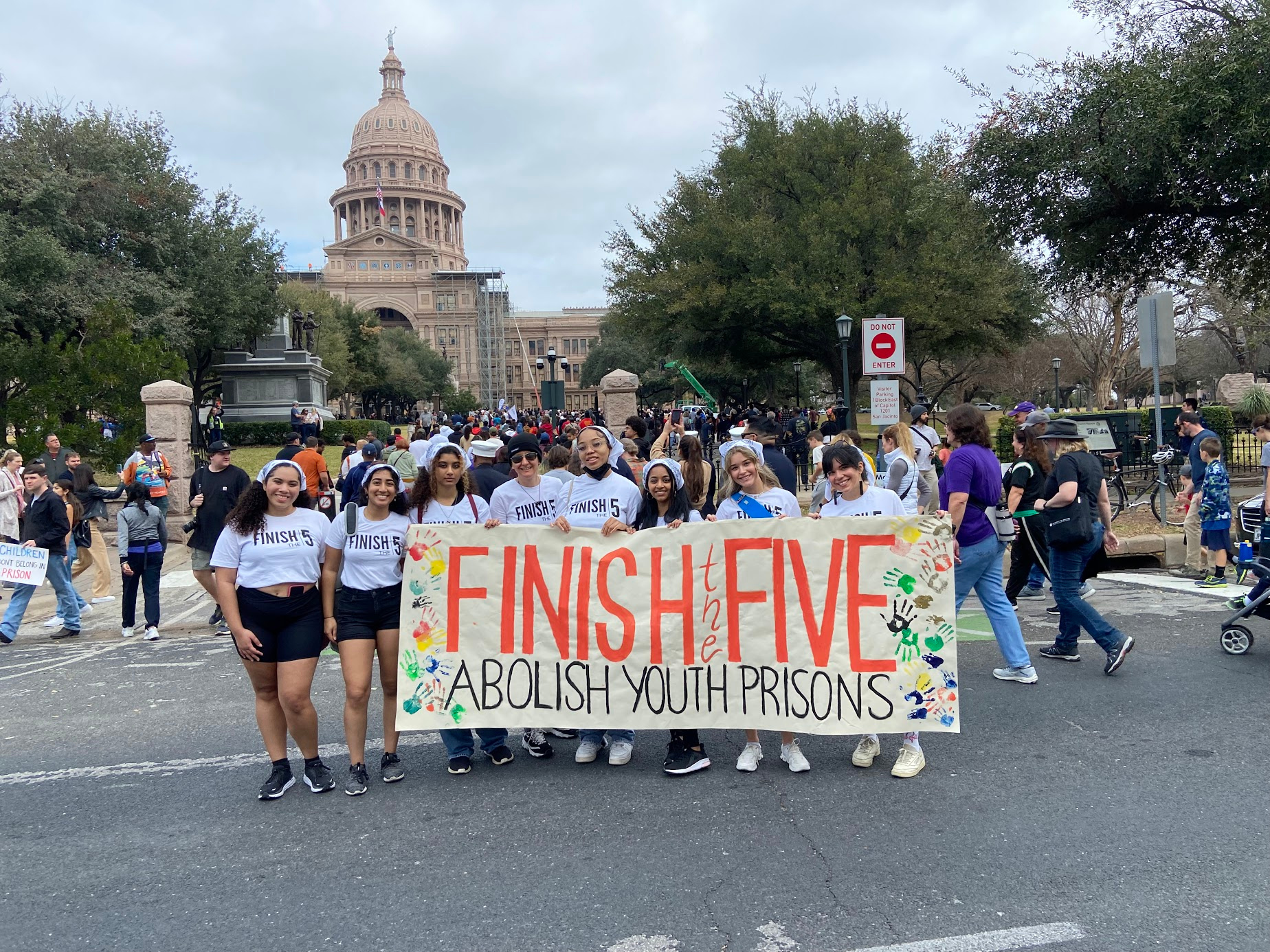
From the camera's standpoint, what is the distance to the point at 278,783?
469cm

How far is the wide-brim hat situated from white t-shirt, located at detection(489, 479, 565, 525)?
144 inches

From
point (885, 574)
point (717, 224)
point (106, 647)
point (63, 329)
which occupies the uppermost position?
point (717, 224)

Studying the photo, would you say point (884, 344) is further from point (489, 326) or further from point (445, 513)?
point (489, 326)

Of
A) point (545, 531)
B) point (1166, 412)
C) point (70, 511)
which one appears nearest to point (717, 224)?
point (1166, 412)

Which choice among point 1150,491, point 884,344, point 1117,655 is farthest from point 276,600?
point 1150,491

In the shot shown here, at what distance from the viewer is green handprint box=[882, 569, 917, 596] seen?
4805 millimetres

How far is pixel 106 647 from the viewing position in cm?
886

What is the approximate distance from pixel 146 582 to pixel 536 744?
18.6 ft

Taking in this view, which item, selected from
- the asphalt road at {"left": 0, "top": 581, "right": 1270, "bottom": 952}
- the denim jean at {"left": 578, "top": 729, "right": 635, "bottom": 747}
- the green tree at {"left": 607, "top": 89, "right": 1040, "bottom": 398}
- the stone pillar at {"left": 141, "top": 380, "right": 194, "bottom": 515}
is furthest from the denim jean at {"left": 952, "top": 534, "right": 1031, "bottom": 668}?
the green tree at {"left": 607, "top": 89, "right": 1040, "bottom": 398}

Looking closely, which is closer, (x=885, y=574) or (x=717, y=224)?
(x=885, y=574)

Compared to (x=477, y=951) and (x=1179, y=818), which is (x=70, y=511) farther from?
(x=1179, y=818)

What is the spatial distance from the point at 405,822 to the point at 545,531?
156cm

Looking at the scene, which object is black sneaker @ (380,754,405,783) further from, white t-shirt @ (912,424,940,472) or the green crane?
the green crane

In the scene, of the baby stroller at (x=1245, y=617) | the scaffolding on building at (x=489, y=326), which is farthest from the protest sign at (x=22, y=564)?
the scaffolding on building at (x=489, y=326)
